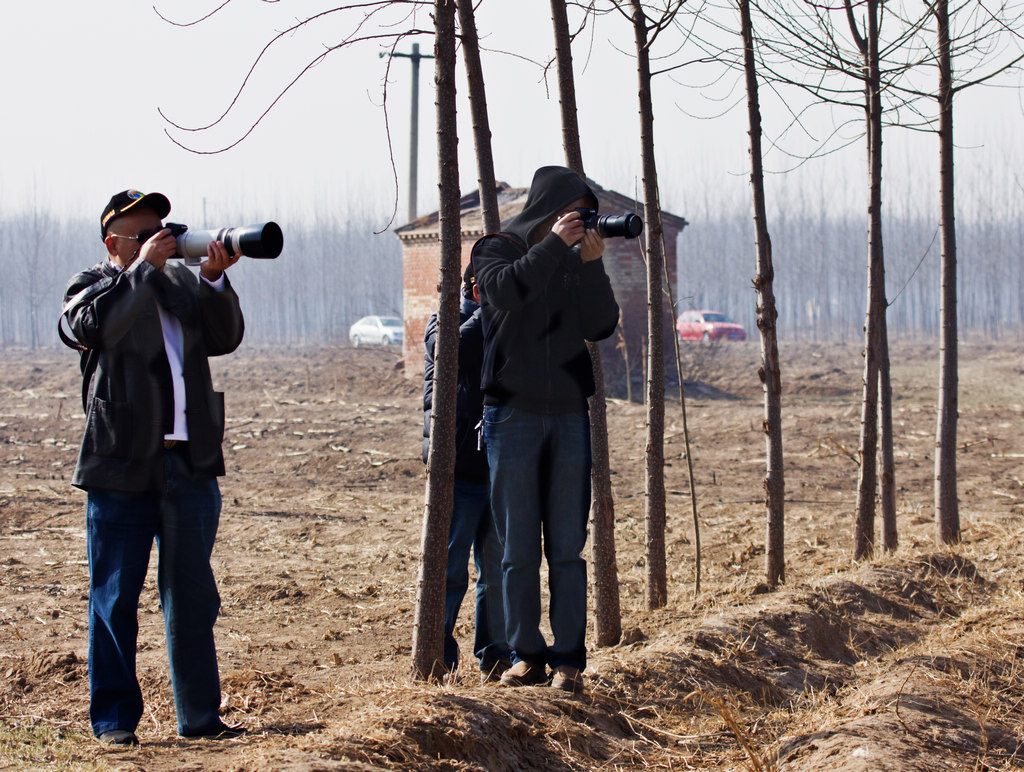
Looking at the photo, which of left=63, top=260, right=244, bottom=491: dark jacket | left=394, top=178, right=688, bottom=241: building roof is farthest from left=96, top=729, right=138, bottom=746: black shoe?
left=394, top=178, right=688, bottom=241: building roof

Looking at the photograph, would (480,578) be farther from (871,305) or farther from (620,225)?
(871,305)

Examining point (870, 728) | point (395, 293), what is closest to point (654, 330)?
point (870, 728)

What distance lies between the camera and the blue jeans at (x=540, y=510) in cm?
371

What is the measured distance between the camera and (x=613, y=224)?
3.70m

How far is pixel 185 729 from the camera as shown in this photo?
353cm

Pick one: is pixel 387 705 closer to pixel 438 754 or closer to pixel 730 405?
pixel 438 754

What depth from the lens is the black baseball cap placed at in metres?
3.67

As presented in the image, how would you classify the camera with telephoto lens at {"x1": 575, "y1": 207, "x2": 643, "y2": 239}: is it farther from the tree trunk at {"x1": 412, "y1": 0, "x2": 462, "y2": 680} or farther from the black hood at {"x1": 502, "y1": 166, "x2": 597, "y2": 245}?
the tree trunk at {"x1": 412, "y1": 0, "x2": 462, "y2": 680}

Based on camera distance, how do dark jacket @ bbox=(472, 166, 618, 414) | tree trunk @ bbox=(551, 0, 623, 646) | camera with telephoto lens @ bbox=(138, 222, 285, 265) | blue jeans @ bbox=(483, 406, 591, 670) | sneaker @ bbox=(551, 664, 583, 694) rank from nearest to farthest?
camera with telephoto lens @ bbox=(138, 222, 285, 265)
dark jacket @ bbox=(472, 166, 618, 414)
blue jeans @ bbox=(483, 406, 591, 670)
sneaker @ bbox=(551, 664, 583, 694)
tree trunk @ bbox=(551, 0, 623, 646)

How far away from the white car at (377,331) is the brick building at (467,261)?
16668 mm

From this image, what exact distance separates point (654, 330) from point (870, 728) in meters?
2.59

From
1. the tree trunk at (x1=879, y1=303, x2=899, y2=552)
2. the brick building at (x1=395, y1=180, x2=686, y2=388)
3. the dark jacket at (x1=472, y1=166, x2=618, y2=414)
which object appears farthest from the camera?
the brick building at (x1=395, y1=180, x2=686, y2=388)

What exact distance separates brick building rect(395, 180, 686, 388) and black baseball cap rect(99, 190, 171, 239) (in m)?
18.1

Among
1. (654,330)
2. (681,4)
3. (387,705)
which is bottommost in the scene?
(387,705)
